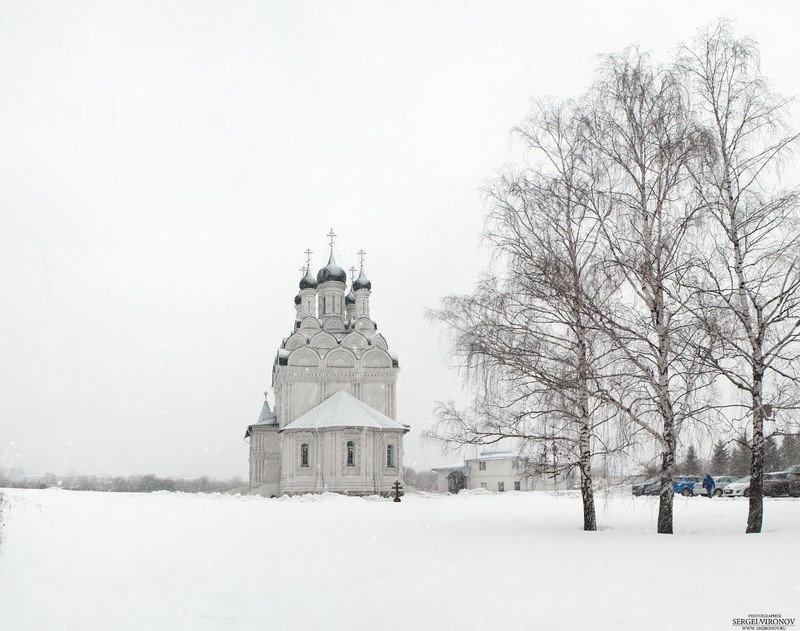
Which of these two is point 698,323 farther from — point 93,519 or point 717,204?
point 93,519

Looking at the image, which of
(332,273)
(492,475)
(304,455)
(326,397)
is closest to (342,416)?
(304,455)

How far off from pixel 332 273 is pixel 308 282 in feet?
9.28

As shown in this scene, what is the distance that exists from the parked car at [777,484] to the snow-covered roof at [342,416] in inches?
744

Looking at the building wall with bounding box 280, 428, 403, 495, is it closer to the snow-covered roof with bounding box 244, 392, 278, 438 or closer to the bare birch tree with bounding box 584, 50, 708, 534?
the snow-covered roof with bounding box 244, 392, 278, 438

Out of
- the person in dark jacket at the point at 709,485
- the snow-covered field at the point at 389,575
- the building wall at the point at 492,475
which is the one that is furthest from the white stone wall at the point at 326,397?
the building wall at the point at 492,475

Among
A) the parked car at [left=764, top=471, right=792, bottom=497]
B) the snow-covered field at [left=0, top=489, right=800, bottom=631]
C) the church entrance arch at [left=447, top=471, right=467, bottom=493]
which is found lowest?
the church entrance arch at [left=447, top=471, right=467, bottom=493]

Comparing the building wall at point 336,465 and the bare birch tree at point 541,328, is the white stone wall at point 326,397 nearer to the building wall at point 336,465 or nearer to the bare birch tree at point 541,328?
the building wall at point 336,465

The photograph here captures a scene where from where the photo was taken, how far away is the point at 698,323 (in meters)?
13.7

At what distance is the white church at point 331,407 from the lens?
38656 mm

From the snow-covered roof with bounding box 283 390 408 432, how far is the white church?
5 cm

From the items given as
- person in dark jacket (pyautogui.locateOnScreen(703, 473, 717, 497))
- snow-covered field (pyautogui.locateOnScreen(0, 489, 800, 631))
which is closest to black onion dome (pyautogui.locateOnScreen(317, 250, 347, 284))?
person in dark jacket (pyautogui.locateOnScreen(703, 473, 717, 497))

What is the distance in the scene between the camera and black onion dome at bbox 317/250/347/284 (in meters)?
47.6

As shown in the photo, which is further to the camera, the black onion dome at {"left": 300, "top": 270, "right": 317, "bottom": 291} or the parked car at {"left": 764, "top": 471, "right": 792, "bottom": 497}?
the black onion dome at {"left": 300, "top": 270, "right": 317, "bottom": 291}

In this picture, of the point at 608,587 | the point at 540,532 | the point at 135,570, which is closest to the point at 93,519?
the point at 135,570
